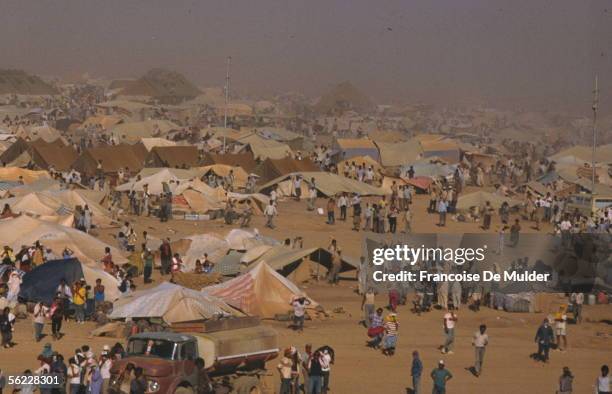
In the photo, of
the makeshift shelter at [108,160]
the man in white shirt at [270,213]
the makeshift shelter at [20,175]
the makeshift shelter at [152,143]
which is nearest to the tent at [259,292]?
the man in white shirt at [270,213]

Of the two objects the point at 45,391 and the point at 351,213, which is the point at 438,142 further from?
the point at 45,391

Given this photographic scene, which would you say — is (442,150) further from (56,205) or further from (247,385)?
(247,385)

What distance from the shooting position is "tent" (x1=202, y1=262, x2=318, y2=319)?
21.0 meters

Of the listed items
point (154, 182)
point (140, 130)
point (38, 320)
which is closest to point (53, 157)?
point (154, 182)

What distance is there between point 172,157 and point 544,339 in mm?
29319

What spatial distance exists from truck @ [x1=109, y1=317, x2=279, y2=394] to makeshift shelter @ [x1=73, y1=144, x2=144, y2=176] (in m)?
27.2

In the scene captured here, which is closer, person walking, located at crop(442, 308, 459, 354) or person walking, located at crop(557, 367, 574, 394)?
person walking, located at crop(557, 367, 574, 394)

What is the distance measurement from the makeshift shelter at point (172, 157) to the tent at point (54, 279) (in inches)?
975

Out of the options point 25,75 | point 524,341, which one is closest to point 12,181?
point 524,341

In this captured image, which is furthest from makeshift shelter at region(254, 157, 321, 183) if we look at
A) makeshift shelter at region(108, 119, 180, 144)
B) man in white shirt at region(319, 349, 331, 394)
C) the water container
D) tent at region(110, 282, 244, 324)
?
man in white shirt at region(319, 349, 331, 394)

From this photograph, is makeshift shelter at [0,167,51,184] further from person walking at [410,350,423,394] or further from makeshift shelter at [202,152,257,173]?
person walking at [410,350,423,394]

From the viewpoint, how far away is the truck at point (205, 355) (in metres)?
13.6

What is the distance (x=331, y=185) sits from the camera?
129 feet

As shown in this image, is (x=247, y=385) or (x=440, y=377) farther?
(x=440, y=377)
